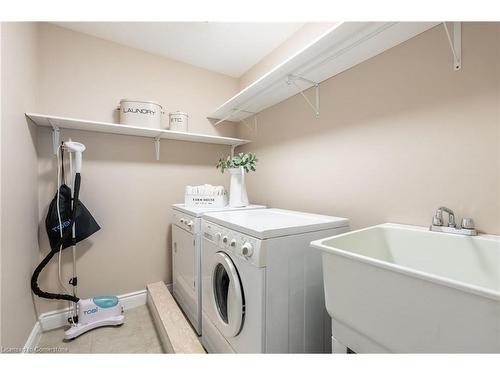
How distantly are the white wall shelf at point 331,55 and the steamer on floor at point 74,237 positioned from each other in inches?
62.4

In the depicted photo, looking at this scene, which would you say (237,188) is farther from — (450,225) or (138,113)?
(450,225)

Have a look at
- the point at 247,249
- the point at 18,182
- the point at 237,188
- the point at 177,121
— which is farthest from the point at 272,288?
the point at 177,121

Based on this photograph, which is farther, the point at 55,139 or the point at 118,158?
the point at 118,158

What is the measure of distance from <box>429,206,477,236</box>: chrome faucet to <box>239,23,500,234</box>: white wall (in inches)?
2.7

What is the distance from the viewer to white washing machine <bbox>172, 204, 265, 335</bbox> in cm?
163

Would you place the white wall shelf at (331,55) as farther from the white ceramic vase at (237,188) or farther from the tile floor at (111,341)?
the tile floor at (111,341)

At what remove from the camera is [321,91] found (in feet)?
5.77

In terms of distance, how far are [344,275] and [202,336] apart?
1.30 m

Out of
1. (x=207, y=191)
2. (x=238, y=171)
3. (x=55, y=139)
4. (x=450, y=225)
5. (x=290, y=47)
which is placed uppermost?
(x=290, y=47)

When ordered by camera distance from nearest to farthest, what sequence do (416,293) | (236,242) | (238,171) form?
(416,293) → (236,242) → (238,171)

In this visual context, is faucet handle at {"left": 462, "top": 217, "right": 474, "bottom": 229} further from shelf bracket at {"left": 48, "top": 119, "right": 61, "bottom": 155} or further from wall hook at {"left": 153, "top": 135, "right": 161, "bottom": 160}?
shelf bracket at {"left": 48, "top": 119, "right": 61, "bottom": 155}

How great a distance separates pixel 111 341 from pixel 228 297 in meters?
1.21

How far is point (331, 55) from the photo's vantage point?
1387 mm
